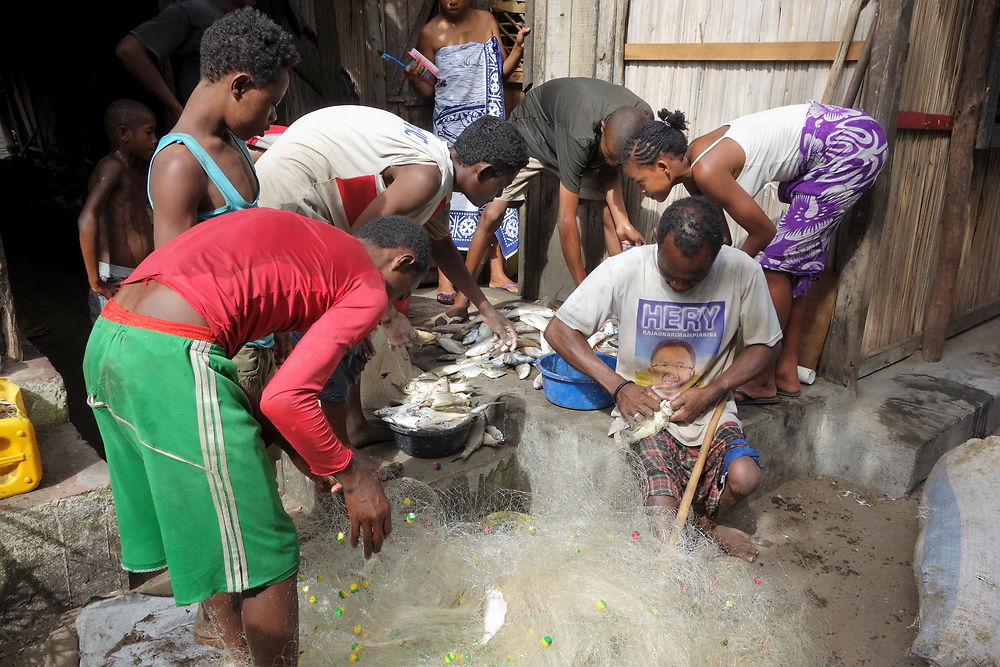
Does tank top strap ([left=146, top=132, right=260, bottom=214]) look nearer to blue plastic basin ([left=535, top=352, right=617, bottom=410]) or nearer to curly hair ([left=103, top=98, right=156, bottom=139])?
curly hair ([left=103, top=98, right=156, bottom=139])

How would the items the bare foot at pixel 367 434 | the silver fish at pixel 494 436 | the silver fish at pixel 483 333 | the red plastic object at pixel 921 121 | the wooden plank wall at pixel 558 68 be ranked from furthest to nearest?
1. the wooden plank wall at pixel 558 68
2. the silver fish at pixel 483 333
3. the red plastic object at pixel 921 121
4. the silver fish at pixel 494 436
5. the bare foot at pixel 367 434

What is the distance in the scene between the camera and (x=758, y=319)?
3336 mm

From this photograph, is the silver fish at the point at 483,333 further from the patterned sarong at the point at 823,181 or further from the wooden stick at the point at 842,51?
the wooden stick at the point at 842,51

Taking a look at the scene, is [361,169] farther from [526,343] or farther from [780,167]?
[780,167]

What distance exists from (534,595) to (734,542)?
1.36 meters

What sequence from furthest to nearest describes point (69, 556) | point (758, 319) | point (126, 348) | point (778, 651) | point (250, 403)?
1. point (758, 319)
2. point (69, 556)
3. point (778, 651)
4. point (250, 403)
5. point (126, 348)

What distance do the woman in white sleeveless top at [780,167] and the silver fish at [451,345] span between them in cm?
156

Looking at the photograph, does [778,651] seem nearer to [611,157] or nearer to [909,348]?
[611,157]

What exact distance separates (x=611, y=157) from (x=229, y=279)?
322cm

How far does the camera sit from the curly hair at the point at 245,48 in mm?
2326

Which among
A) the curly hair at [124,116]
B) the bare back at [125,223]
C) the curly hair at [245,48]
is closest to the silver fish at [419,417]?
the bare back at [125,223]

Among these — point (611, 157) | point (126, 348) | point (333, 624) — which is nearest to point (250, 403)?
point (126, 348)

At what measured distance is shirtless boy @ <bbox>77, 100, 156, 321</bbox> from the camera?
3.71 metres

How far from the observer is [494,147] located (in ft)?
11.0
